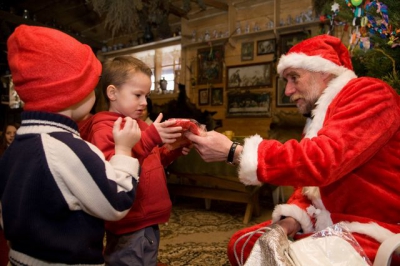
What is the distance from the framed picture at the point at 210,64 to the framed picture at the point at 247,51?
0.46 metres

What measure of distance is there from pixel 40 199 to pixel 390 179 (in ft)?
3.99

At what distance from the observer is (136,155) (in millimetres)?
1359

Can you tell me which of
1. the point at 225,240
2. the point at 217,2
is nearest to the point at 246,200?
the point at 225,240

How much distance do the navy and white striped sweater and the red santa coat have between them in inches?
20.3

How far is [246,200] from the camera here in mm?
3971

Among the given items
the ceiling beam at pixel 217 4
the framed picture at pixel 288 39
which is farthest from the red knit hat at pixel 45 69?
the ceiling beam at pixel 217 4

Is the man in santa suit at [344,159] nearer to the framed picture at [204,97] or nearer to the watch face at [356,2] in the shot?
the watch face at [356,2]

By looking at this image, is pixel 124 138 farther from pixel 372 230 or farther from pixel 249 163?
pixel 372 230

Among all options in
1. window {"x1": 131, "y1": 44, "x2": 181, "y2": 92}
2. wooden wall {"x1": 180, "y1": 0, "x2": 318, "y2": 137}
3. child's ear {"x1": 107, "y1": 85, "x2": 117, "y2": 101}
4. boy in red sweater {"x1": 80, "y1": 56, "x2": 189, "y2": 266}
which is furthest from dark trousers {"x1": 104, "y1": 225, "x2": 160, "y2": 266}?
window {"x1": 131, "y1": 44, "x2": 181, "y2": 92}

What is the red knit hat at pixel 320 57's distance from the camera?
1562 mm

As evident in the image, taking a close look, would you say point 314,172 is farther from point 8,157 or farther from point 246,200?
point 246,200

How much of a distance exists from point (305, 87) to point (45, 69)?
3.79ft

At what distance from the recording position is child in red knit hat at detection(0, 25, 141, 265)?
0.96 metres

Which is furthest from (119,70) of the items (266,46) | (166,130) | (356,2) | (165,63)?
(165,63)
